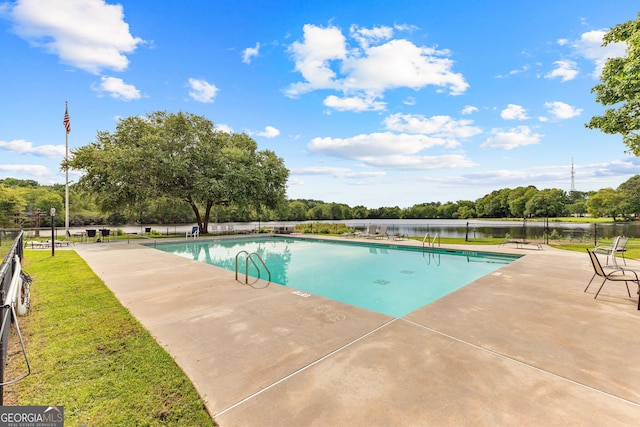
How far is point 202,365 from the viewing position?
7.90 feet

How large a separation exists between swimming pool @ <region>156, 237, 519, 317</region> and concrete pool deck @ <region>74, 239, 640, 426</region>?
4.74ft

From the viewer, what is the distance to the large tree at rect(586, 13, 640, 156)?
798cm

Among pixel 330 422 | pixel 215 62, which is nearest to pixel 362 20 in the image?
pixel 215 62

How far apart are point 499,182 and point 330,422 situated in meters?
36.4

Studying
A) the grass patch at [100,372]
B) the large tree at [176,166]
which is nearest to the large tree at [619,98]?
the grass patch at [100,372]

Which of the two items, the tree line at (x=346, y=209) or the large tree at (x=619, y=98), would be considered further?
the tree line at (x=346, y=209)

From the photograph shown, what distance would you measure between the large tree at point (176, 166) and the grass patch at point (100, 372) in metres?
12.2

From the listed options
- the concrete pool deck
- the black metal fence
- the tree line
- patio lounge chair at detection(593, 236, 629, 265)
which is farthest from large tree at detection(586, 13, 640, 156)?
the tree line

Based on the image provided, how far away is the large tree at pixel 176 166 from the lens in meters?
14.3

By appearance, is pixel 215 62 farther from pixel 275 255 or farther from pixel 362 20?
pixel 275 255

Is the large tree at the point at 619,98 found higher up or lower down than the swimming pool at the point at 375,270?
higher up

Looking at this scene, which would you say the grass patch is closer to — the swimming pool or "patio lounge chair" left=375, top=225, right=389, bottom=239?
the swimming pool

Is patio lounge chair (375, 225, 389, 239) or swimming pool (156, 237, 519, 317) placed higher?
patio lounge chair (375, 225, 389, 239)

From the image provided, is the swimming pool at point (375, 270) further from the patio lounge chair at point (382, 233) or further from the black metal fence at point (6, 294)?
the black metal fence at point (6, 294)
